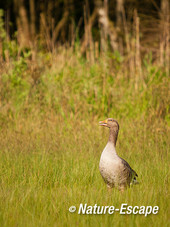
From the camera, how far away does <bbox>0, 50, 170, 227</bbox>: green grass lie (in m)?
3.47

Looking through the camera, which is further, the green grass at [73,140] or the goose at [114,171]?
the goose at [114,171]

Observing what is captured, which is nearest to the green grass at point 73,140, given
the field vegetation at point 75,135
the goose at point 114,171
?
the field vegetation at point 75,135

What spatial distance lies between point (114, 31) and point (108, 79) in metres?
4.28

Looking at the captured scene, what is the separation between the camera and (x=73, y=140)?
570cm

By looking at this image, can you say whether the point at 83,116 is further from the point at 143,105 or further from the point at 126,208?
the point at 126,208

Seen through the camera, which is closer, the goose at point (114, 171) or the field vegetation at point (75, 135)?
the field vegetation at point (75, 135)

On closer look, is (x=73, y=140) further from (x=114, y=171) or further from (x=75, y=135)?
(x=114, y=171)

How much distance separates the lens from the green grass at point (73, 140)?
3468 millimetres

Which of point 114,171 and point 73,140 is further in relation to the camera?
point 73,140

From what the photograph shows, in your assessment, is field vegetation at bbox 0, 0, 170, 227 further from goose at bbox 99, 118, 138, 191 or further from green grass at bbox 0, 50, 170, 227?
goose at bbox 99, 118, 138, 191

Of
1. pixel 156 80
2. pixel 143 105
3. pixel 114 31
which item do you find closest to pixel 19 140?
pixel 143 105

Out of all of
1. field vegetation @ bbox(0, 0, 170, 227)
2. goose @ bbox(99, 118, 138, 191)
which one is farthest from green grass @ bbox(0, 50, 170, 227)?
goose @ bbox(99, 118, 138, 191)

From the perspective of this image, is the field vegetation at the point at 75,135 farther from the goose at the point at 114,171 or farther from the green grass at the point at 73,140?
the goose at the point at 114,171

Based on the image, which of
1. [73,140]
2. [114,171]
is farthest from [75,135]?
[114,171]
